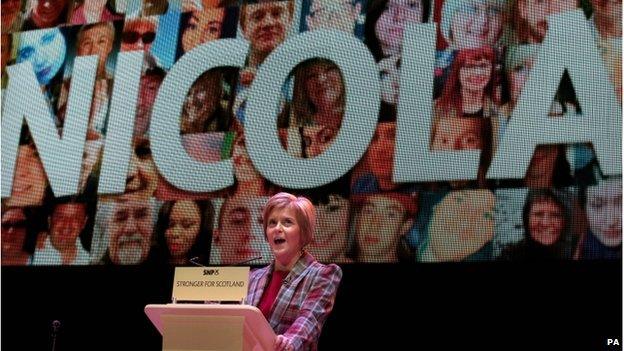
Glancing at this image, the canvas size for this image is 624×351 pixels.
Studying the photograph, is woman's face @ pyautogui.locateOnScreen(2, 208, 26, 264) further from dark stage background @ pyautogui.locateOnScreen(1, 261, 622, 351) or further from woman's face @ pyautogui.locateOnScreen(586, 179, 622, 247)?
woman's face @ pyautogui.locateOnScreen(586, 179, 622, 247)

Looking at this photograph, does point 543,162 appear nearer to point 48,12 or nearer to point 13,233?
point 13,233

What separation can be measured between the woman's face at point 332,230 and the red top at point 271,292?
1540 mm

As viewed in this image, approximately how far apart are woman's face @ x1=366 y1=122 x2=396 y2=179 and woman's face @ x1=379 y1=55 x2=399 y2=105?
6.0 inches

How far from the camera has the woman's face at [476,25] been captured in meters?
5.23

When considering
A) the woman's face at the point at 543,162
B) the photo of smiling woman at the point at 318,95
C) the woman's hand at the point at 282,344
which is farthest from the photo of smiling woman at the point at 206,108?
the woman's hand at the point at 282,344

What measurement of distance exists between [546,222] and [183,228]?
2153 mm

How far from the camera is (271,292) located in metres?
3.65

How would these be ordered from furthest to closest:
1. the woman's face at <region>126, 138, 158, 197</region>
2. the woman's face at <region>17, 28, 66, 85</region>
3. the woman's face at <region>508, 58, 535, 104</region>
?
the woman's face at <region>17, 28, 66, 85</region>, the woman's face at <region>126, 138, 158, 197</region>, the woman's face at <region>508, 58, 535, 104</region>

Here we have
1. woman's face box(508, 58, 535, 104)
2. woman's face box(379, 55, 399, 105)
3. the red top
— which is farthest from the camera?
woman's face box(379, 55, 399, 105)

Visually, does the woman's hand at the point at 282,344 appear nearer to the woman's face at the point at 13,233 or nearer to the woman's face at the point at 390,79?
the woman's face at the point at 390,79

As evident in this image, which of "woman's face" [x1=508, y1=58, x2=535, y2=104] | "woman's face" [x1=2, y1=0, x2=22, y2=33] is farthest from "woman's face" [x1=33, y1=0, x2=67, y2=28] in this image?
"woman's face" [x1=508, y1=58, x2=535, y2=104]

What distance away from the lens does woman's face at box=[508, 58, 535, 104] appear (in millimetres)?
5112

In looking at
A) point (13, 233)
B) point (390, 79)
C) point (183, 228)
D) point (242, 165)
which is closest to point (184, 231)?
point (183, 228)

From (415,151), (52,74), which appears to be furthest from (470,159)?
(52,74)
